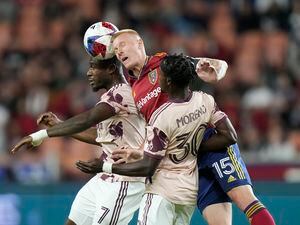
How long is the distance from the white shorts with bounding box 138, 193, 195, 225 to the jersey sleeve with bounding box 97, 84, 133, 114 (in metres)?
0.73

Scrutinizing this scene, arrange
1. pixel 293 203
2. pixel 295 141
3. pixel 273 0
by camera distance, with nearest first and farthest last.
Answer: pixel 293 203, pixel 295 141, pixel 273 0

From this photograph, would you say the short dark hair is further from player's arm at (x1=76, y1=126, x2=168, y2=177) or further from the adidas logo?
the adidas logo

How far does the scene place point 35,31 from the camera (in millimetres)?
15930

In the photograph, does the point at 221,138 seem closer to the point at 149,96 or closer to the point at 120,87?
the point at 149,96

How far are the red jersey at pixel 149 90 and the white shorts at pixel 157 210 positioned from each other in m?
0.63

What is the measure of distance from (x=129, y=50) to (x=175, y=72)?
67 centimetres

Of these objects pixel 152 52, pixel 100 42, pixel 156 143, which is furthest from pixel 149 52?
pixel 156 143

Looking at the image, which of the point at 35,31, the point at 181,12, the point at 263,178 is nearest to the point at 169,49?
the point at 181,12

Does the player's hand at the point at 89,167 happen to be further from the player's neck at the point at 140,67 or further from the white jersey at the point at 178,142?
the player's neck at the point at 140,67

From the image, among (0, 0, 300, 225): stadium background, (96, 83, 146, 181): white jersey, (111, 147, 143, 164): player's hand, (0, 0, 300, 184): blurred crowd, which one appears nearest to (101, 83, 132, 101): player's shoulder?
(96, 83, 146, 181): white jersey

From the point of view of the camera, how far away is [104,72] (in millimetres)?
7973

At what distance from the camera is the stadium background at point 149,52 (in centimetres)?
1188

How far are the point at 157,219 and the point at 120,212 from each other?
2.32 ft

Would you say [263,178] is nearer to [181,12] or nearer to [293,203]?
[293,203]
